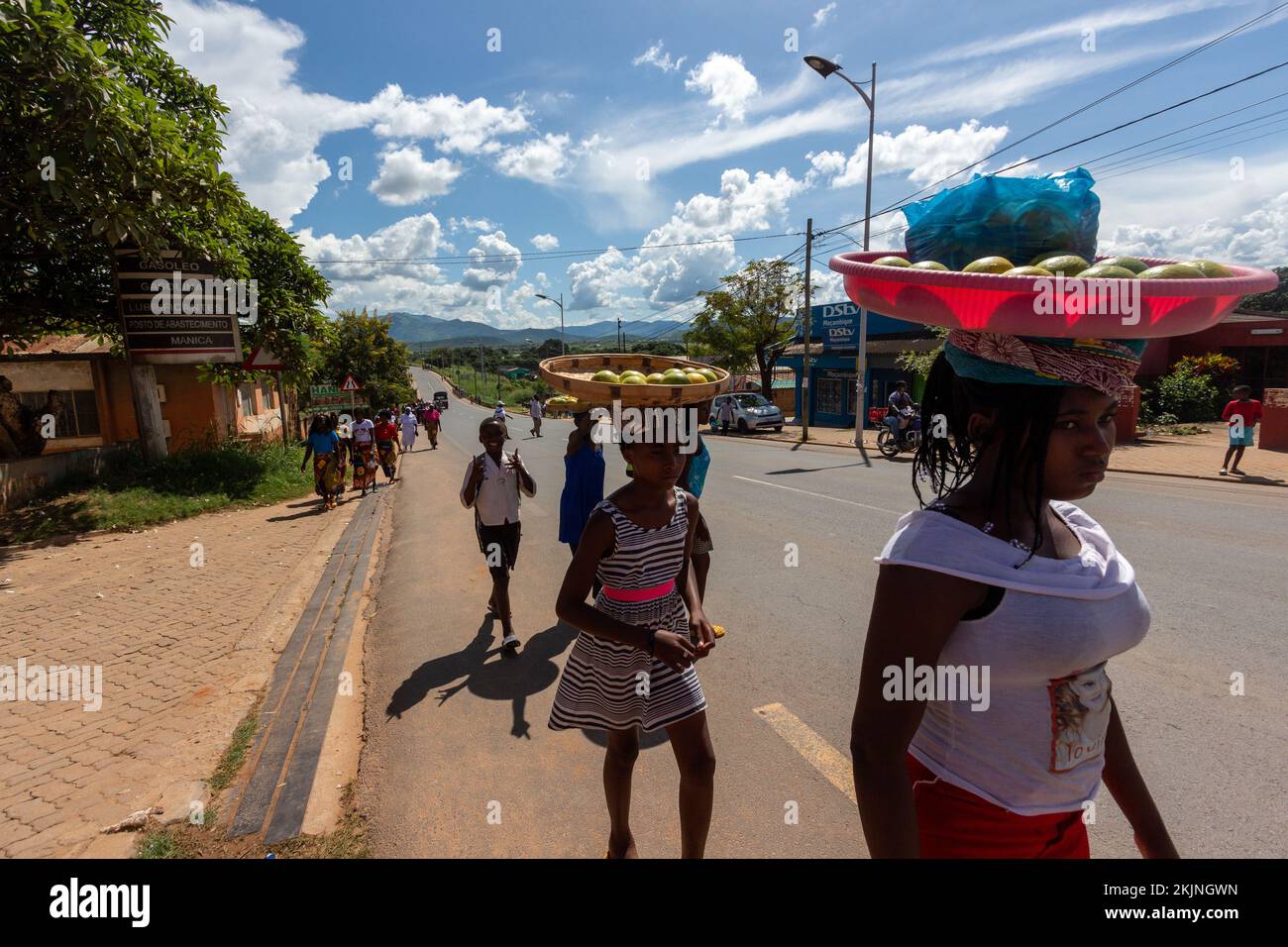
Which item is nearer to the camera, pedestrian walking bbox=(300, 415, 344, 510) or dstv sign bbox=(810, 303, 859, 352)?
pedestrian walking bbox=(300, 415, 344, 510)

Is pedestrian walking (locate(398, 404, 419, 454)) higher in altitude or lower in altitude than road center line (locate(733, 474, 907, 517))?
higher

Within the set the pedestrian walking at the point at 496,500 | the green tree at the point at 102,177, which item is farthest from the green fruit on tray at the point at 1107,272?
the green tree at the point at 102,177

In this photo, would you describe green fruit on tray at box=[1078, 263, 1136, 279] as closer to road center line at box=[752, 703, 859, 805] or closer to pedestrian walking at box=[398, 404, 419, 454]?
road center line at box=[752, 703, 859, 805]

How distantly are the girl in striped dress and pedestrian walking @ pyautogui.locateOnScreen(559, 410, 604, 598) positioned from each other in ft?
5.90

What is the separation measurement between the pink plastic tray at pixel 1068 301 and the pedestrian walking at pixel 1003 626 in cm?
7

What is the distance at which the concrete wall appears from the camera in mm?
9469

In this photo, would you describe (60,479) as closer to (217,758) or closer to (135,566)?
(135,566)

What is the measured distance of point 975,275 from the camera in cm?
114

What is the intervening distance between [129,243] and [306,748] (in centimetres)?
1118

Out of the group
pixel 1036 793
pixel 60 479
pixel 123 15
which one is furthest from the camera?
pixel 60 479

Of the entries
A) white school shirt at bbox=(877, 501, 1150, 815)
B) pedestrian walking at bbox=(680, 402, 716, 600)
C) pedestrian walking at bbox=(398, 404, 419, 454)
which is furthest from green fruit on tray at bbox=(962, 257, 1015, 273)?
pedestrian walking at bbox=(398, 404, 419, 454)

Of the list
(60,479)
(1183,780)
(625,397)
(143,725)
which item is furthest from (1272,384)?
(60,479)

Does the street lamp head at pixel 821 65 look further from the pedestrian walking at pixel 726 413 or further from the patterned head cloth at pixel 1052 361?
the patterned head cloth at pixel 1052 361

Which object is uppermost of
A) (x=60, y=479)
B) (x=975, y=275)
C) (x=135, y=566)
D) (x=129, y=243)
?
(x=129, y=243)
